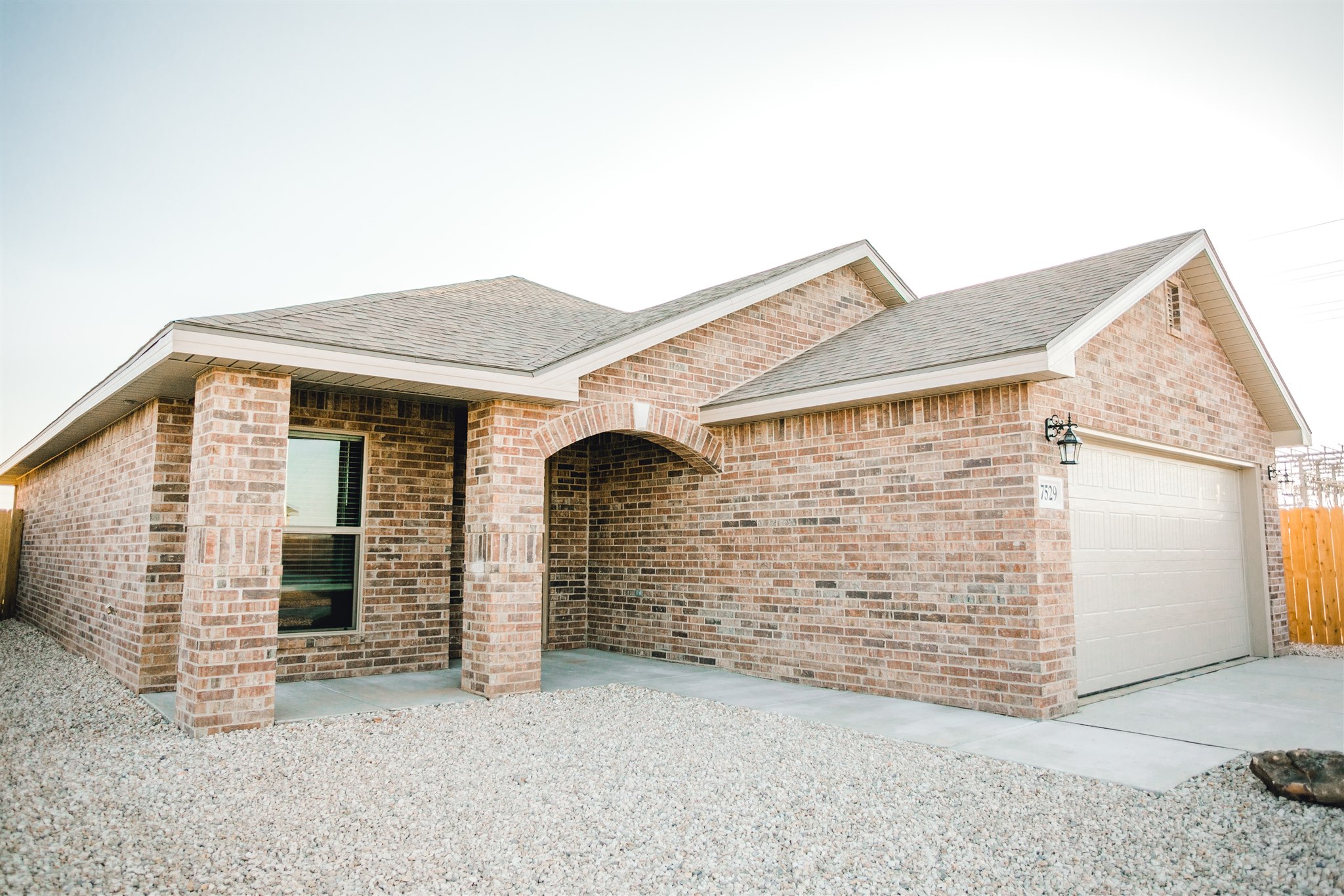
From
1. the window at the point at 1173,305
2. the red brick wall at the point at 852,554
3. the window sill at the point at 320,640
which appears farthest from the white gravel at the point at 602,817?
the window at the point at 1173,305

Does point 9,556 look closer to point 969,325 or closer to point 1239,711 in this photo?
point 969,325

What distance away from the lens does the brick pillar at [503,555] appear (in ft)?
24.3

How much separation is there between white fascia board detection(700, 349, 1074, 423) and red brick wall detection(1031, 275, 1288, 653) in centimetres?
42

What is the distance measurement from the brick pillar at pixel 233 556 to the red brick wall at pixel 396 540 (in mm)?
2083

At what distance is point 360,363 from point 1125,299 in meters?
7.18

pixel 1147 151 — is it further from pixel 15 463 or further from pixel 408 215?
pixel 15 463

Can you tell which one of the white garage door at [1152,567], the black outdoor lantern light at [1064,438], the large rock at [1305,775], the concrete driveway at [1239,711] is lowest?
the concrete driveway at [1239,711]

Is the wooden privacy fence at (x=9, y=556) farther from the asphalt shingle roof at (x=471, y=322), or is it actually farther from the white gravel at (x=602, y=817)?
the white gravel at (x=602, y=817)

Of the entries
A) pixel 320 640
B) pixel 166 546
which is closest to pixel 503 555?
pixel 320 640

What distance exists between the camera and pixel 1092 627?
7543 millimetres

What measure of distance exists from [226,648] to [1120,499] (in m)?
8.45

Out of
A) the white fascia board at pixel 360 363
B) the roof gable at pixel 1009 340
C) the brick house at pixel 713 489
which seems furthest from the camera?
the roof gable at pixel 1009 340

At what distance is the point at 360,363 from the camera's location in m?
6.61

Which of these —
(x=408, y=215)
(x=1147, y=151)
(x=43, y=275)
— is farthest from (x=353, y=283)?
(x=1147, y=151)
